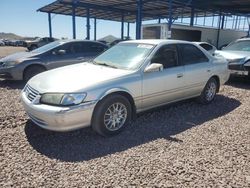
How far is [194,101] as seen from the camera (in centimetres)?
630

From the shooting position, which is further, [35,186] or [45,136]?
[45,136]

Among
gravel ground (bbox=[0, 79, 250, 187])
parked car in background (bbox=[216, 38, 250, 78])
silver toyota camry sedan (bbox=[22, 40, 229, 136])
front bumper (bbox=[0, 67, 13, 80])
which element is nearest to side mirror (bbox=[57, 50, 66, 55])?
front bumper (bbox=[0, 67, 13, 80])

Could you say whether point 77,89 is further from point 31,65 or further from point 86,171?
point 31,65

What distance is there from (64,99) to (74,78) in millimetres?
569

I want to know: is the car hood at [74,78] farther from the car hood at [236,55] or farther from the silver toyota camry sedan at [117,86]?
the car hood at [236,55]

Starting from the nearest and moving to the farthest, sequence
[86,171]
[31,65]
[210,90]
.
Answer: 1. [86,171]
2. [210,90]
3. [31,65]

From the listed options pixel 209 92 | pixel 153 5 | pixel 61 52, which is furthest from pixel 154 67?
pixel 153 5

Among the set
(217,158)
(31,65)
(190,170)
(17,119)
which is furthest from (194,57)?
(31,65)

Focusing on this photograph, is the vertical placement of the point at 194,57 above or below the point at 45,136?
above

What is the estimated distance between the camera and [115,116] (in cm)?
418

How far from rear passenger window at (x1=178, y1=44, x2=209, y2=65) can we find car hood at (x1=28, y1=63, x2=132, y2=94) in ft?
5.21

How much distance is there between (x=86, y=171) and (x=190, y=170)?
1.29 metres

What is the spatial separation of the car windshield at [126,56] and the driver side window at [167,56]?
0.62 feet

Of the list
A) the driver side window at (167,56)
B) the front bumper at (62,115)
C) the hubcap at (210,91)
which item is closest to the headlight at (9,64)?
the front bumper at (62,115)
